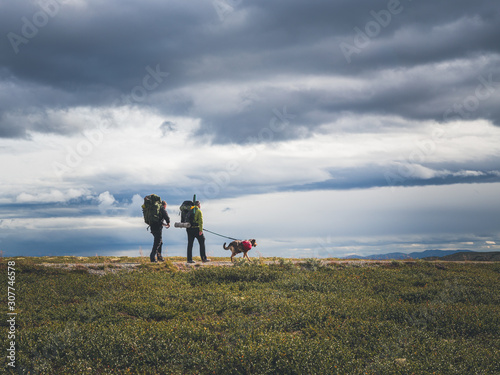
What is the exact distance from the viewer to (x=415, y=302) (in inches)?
594

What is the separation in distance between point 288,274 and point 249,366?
450 inches

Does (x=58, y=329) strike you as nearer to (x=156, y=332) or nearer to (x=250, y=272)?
(x=156, y=332)

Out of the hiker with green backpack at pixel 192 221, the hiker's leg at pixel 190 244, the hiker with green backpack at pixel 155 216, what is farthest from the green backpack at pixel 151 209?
the hiker's leg at pixel 190 244

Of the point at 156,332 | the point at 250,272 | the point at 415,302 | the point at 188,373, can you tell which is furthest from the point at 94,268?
the point at 415,302

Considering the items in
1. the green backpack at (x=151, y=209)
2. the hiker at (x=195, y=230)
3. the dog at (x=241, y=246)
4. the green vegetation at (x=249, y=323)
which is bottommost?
the green vegetation at (x=249, y=323)

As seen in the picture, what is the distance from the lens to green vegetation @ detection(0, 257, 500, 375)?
9195 millimetres

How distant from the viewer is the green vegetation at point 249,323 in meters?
9.20

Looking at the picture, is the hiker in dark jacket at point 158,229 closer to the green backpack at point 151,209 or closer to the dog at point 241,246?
the green backpack at point 151,209

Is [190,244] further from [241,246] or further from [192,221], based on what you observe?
[241,246]

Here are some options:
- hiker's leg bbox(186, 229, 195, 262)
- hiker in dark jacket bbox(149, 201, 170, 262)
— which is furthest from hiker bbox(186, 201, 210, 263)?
hiker in dark jacket bbox(149, 201, 170, 262)

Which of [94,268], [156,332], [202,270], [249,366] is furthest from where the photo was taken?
[94,268]

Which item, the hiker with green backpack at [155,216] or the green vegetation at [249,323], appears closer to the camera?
the green vegetation at [249,323]

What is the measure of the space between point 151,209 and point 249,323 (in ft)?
43.7

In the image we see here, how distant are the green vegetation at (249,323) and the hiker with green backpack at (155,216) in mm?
4422
